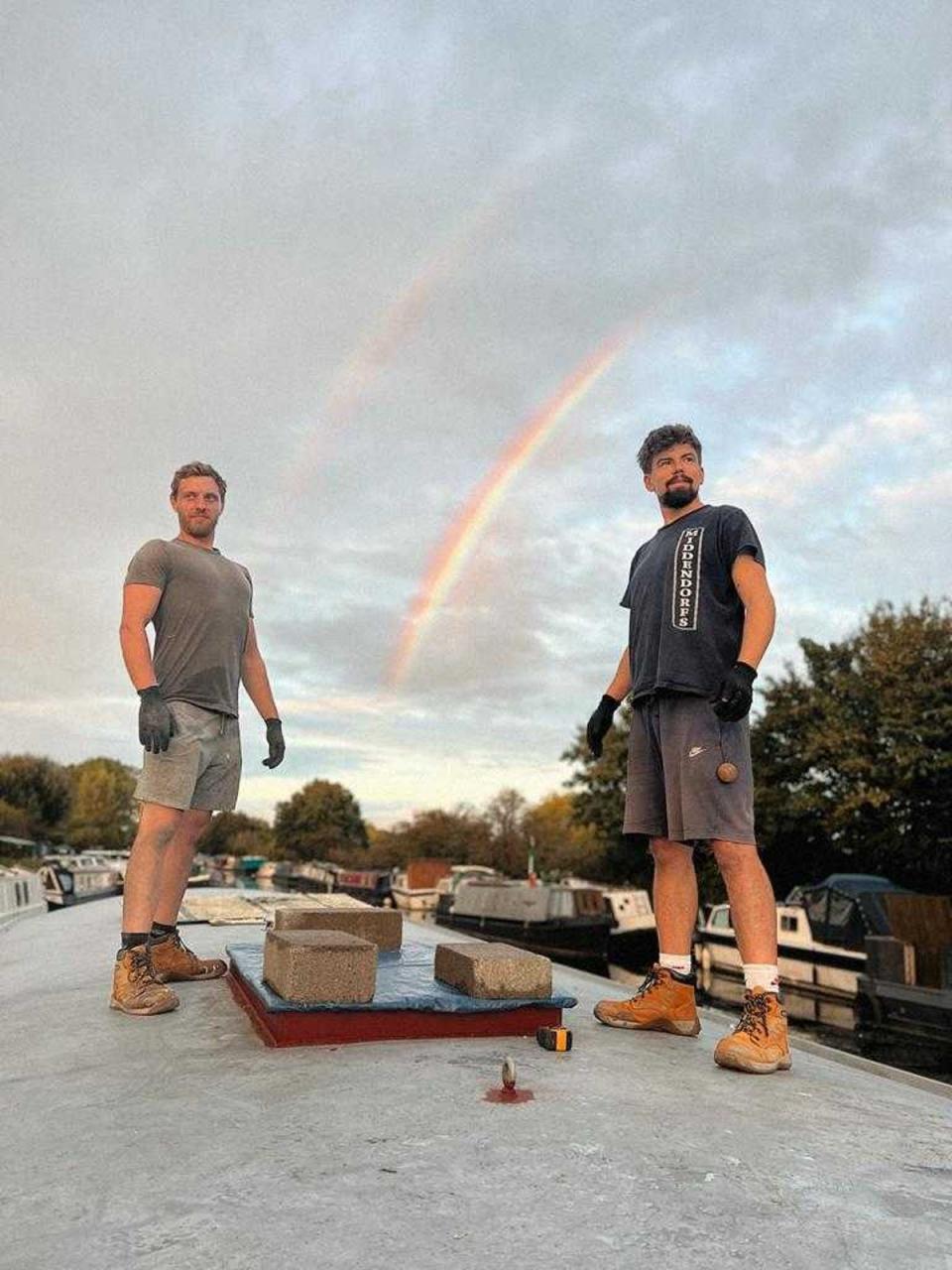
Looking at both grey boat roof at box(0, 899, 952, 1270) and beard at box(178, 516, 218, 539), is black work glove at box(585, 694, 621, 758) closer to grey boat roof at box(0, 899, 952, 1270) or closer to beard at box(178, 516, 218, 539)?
grey boat roof at box(0, 899, 952, 1270)

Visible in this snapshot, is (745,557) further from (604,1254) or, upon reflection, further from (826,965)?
(826,965)

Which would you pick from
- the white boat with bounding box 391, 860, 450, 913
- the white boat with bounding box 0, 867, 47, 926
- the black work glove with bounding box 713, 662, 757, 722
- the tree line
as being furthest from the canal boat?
the black work glove with bounding box 713, 662, 757, 722

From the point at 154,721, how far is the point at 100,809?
115m

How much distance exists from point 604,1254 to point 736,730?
2.34 m

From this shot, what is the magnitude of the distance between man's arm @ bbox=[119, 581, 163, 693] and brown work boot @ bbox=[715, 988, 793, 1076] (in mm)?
2704

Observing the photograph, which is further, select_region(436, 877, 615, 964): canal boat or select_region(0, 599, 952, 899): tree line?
select_region(436, 877, 615, 964): canal boat

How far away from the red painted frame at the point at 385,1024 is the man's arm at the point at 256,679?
2.01 m

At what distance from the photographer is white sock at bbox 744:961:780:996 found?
3.26 metres


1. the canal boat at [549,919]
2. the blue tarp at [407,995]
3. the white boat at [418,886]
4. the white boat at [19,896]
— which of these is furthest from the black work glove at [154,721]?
the white boat at [418,886]

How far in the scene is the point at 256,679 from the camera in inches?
199

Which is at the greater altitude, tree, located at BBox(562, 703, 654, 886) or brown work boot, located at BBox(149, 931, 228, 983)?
Result: tree, located at BBox(562, 703, 654, 886)

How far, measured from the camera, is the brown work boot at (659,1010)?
362 cm

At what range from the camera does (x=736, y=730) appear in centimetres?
367

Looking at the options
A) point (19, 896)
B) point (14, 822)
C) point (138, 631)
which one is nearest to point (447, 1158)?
point (138, 631)
